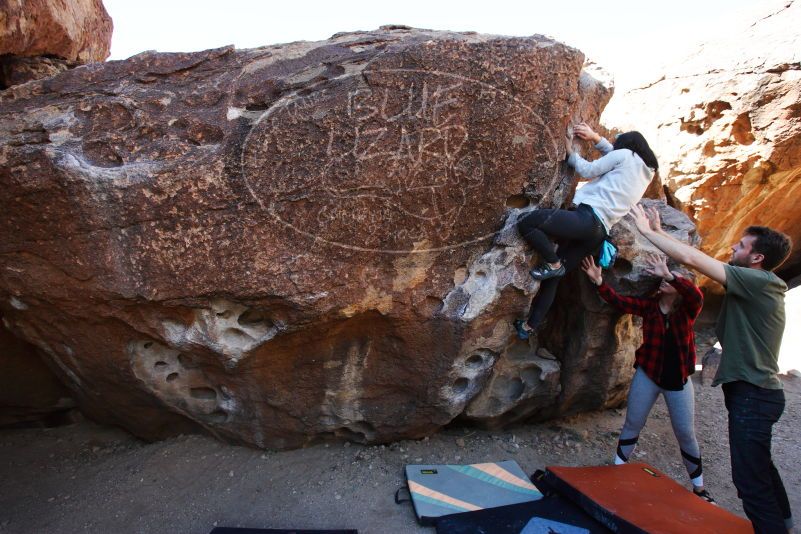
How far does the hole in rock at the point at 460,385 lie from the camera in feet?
10.5

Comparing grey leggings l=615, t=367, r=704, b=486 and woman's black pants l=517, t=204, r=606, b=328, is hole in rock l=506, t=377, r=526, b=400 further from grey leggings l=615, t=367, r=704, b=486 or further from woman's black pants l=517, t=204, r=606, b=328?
woman's black pants l=517, t=204, r=606, b=328

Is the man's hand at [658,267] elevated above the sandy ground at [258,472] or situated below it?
above

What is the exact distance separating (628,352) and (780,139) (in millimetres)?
2874

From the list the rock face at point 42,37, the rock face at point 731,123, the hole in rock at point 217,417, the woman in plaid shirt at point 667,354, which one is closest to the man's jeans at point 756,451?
the woman in plaid shirt at point 667,354

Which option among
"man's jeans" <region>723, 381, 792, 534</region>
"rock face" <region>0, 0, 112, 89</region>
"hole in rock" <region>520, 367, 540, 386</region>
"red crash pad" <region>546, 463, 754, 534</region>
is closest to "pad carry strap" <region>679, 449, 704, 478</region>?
"red crash pad" <region>546, 463, 754, 534</region>

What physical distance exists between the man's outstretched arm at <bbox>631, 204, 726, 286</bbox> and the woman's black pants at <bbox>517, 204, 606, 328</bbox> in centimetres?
23

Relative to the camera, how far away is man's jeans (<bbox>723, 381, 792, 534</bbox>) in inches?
92.4

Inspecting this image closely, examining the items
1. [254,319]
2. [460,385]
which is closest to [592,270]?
[460,385]

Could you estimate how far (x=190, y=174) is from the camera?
8.34 feet

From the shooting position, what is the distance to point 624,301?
3.16 meters

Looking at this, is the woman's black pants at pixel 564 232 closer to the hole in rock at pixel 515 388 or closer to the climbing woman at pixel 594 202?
the climbing woman at pixel 594 202

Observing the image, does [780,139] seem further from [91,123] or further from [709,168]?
[91,123]

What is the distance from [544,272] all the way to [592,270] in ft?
1.26

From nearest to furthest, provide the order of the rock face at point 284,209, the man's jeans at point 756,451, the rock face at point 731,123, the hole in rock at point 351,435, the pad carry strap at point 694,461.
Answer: the man's jeans at point 756,451 < the rock face at point 284,209 < the pad carry strap at point 694,461 < the hole in rock at point 351,435 < the rock face at point 731,123
